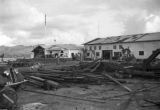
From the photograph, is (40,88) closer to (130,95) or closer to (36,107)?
(36,107)

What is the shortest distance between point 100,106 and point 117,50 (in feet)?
113

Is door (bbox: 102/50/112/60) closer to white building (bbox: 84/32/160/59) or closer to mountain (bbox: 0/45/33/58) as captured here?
white building (bbox: 84/32/160/59)

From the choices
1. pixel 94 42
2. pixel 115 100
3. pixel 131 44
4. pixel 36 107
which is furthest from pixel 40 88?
pixel 94 42

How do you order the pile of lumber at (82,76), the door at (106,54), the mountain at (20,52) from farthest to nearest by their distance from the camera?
the mountain at (20,52) → the door at (106,54) → the pile of lumber at (82,76)

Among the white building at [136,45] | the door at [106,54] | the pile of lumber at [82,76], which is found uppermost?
the white building at [136,45]

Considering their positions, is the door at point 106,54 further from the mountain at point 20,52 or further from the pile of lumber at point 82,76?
the mountain at point 20,52

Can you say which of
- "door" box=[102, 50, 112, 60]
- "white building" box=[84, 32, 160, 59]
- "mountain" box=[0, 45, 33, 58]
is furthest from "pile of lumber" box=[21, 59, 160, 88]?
"mountain" box=[0, 45, 33, 58]

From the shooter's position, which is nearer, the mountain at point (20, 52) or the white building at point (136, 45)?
the white building at point (136, 45)

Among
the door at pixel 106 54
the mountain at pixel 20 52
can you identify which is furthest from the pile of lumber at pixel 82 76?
the mountain at pixel 20 52

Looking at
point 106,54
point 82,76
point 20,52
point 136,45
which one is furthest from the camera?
point 20,52

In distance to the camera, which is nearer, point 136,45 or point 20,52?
point 136,45

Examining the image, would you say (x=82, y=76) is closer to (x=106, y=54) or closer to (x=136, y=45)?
(x=136, y=45)

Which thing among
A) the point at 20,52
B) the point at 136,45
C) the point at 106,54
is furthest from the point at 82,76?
the point at 20,52

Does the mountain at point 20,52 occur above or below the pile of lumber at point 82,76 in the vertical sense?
above
